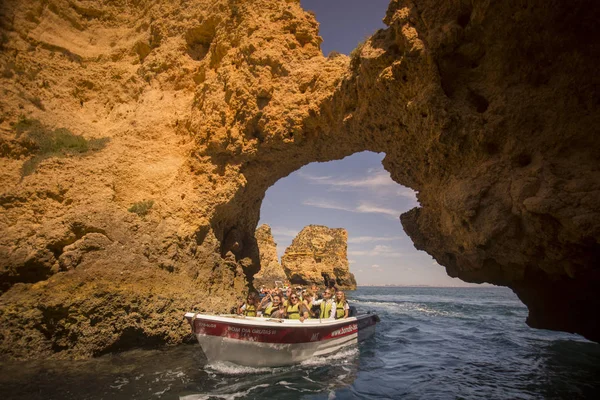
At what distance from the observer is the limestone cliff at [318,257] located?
50.9 m

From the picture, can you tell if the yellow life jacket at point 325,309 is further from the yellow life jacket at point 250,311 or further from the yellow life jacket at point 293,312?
the yellow life jacket at point 250,311

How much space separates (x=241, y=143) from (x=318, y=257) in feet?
147

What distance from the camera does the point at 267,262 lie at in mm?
46188

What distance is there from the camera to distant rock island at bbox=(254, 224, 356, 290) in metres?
46.7

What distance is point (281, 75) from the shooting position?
10.5 metres

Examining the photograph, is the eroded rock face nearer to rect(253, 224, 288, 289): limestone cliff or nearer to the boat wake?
the boat wake

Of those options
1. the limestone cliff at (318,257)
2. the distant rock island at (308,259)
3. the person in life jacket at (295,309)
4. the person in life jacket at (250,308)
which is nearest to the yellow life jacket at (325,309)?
the person in life jacket at (295,309)

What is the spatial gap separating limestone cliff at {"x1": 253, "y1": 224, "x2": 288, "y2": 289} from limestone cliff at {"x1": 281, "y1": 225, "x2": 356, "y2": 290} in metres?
3.22

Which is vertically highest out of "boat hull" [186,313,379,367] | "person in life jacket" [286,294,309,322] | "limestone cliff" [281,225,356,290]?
"limestone cliff" [281,225,356,290]

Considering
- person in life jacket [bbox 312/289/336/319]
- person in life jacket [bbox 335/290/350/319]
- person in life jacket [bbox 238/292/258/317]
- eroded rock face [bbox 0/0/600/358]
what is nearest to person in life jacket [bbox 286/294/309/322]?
person in life jacket [bbox 312/289/336/319]

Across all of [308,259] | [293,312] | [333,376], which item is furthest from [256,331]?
[308,259]

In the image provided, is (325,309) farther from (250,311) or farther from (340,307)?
(250,311)

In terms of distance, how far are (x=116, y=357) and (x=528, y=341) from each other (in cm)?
1387

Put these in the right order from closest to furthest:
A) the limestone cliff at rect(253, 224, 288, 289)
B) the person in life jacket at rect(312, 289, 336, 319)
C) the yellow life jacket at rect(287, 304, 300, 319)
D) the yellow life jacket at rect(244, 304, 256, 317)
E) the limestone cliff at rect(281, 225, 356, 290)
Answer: the yellow life jacket at rect(287, 304, 300, 319)
the yellow life jacket at rect(244, 304, 256, 317)
the person in life jacket at rect(312, 289, 336, 319)
the limestone cliff at rect(253, 224, 288, 289)
the limestone cliff at rect(281, 225, 356, 290)
